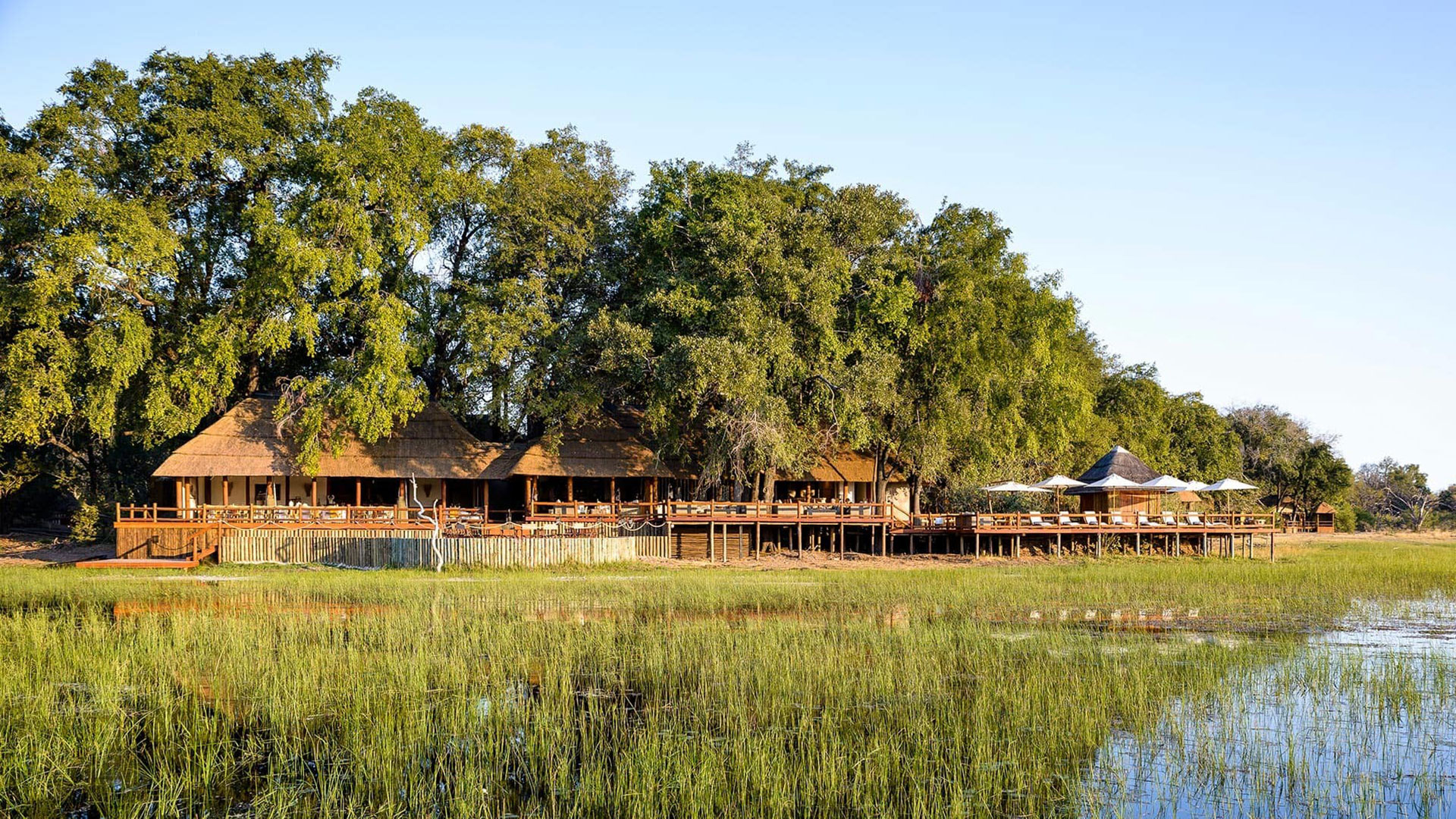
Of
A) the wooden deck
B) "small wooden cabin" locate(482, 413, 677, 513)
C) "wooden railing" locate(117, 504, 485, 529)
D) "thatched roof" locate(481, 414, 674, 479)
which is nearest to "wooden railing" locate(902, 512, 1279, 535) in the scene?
the wooden deck

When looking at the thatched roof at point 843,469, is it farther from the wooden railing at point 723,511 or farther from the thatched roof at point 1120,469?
the thatched roof at point 1120,469

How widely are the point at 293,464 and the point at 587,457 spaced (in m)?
9.48

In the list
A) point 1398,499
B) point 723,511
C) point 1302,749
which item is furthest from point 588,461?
point 1398,499

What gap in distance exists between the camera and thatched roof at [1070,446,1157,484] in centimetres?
4006

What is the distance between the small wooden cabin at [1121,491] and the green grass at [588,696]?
17.5 m

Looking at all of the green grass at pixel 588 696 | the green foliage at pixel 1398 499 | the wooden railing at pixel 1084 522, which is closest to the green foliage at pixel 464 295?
the wooden railing at pixel 1084 522

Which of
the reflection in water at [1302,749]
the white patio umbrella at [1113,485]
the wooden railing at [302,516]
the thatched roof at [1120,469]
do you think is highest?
the thatched roof at [1120,469]

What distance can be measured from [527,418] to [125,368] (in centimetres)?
1381

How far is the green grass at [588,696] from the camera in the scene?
28.4 feet

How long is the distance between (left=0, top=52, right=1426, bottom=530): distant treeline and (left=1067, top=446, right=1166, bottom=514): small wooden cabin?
3.02 m

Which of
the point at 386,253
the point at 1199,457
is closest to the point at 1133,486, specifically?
the point at 1199,457

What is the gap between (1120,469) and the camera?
40094 millimetres

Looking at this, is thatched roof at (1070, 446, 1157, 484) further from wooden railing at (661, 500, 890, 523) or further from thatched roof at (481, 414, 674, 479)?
thatched roof at (481, 414, 674, 479)

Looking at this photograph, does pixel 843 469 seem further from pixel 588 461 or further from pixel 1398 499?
pixel 1398 499
